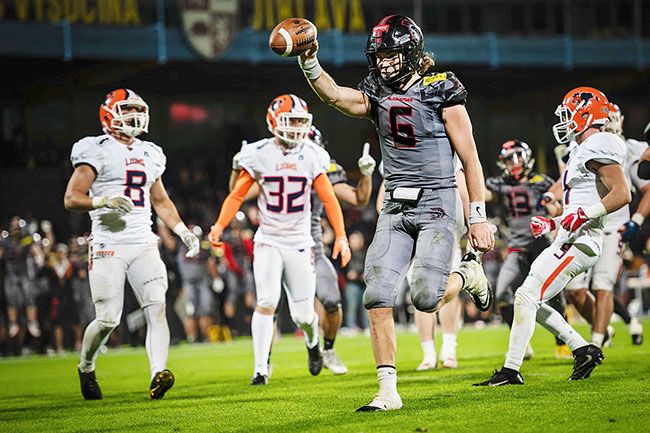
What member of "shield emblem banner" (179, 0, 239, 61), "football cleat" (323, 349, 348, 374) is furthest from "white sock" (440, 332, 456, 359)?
"shield emblem banner" (179, 0, 239, 61)

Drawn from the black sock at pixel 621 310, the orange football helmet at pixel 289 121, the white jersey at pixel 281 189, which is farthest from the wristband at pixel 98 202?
the black sock at pixel 621 310

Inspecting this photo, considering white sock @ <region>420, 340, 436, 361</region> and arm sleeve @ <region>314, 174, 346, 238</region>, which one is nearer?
arm sleeve @ <region>314, 174, 346, 238</region>

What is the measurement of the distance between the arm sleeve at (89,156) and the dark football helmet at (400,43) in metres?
2.82

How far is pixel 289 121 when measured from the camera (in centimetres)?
887

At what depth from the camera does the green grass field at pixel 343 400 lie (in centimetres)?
539

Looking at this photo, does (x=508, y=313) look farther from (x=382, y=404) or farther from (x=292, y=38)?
(x=292, y=38)

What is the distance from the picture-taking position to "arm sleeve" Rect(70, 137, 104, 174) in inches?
311

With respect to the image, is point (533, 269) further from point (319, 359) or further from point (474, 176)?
point (319, 359)

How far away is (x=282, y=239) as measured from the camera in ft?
28.8

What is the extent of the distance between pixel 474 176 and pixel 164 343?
3.05 meters

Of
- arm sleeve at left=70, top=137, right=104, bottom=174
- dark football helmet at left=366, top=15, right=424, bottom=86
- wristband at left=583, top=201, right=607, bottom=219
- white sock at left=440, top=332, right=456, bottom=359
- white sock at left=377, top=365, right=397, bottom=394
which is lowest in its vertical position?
white sock at left=440, top=332, right=456, bottom=359

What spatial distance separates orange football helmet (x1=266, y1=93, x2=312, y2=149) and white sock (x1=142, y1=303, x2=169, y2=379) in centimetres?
189

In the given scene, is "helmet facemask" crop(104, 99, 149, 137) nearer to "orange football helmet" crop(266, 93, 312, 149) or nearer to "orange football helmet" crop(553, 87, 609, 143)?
"orange football helmet" crop(266, 93, 312, 149)

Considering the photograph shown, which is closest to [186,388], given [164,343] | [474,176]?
[164,343]
